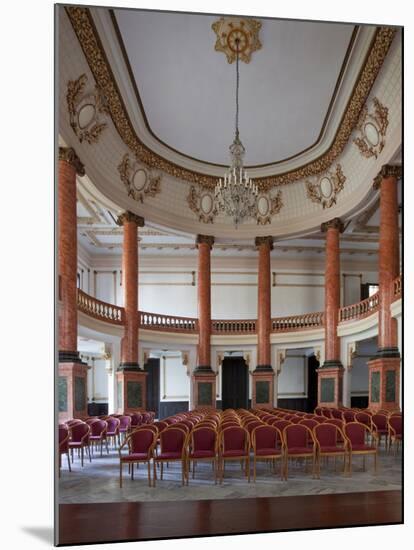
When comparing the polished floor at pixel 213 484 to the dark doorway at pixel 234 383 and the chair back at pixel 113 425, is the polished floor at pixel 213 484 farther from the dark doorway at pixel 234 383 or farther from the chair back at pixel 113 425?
the dark doorway at pixel 234 383

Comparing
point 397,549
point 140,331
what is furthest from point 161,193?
point 397,549

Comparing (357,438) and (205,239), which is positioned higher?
(205,239)

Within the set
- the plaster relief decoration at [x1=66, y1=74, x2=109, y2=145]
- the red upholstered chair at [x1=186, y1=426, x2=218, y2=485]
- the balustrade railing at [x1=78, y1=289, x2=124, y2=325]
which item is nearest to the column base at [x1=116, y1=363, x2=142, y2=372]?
the balustrade railing at [x1=78, y1=289, x2=124, y2=325]

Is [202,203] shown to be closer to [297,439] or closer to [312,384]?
[312,384]

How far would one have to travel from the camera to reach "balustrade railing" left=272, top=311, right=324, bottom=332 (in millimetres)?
19062

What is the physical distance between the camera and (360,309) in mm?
15930

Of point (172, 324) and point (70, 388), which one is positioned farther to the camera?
point (172, 324)

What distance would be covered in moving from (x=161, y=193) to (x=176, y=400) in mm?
9702

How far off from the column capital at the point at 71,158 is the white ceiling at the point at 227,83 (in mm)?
2448

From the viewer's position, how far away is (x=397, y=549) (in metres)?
4.84

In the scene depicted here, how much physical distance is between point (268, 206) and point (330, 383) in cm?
632

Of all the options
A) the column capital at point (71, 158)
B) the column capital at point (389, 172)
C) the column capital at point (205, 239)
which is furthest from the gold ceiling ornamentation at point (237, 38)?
the column capital at point (205, 239)

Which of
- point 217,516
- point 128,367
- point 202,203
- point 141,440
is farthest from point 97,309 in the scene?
point 217,516

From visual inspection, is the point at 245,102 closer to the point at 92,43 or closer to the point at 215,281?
the point at 92,43
